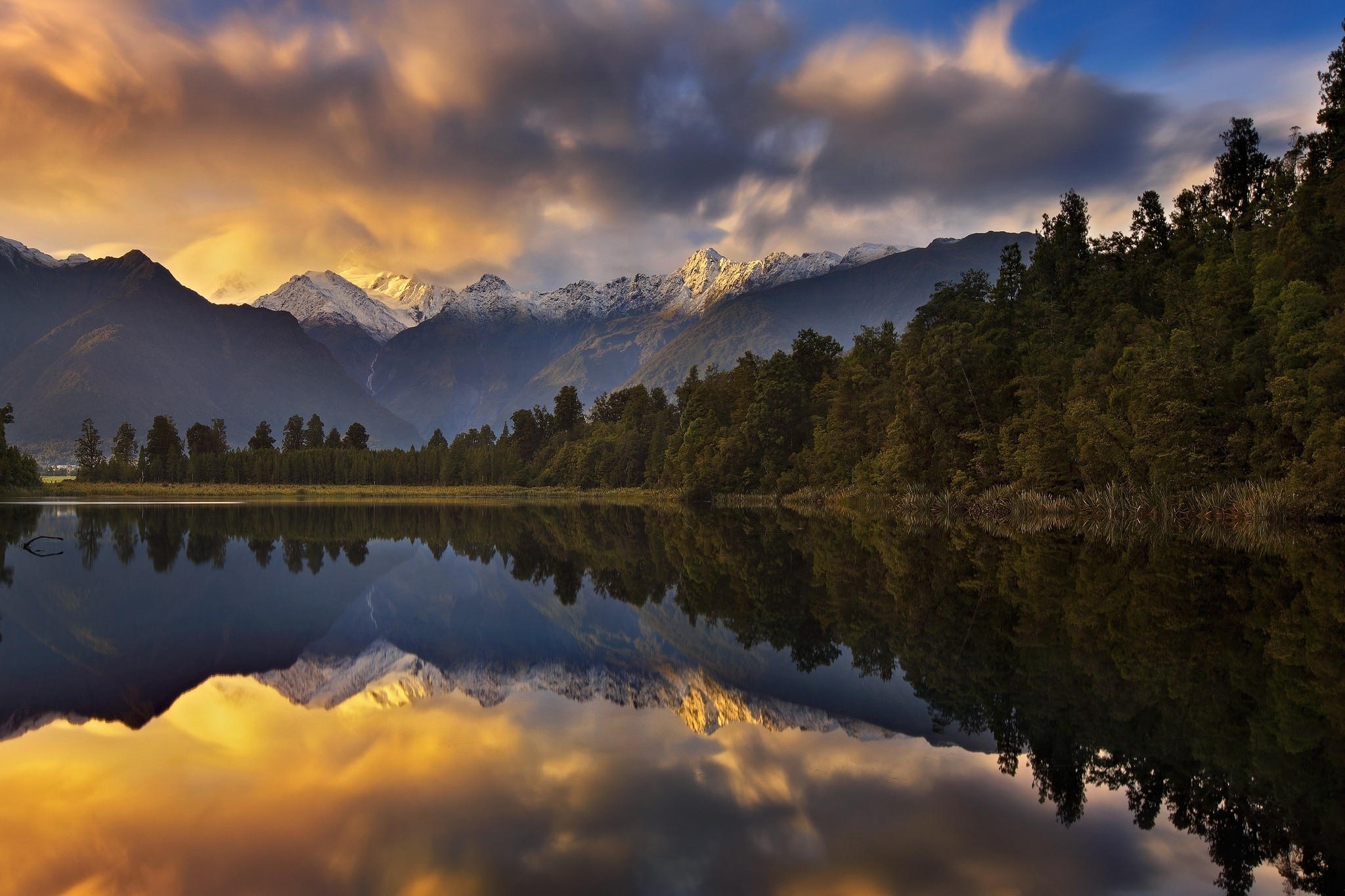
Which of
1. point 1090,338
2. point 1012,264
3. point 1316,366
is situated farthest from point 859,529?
point 1012,264

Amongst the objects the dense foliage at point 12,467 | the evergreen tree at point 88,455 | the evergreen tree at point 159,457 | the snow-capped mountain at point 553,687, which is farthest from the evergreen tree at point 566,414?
the snow-capped mountain at point 553,687

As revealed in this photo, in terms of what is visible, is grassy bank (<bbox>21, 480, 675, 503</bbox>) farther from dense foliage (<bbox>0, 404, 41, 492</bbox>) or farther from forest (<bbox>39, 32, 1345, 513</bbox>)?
forest (<bbox>39, 32, 1345, 513</bbox>)

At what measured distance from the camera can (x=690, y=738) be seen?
1102cm

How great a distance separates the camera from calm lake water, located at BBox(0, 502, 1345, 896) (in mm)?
6996

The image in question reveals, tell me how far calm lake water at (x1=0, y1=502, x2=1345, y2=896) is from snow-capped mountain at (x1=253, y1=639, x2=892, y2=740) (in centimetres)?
9

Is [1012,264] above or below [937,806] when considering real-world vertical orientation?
above

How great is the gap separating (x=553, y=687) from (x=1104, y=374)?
60676mm

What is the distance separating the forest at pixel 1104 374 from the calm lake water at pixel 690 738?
2626cm

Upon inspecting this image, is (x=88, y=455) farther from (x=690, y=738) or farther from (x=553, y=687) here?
(x=690, y=738)

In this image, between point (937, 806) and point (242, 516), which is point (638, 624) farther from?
point (242, 516)

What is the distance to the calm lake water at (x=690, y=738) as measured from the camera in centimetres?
700

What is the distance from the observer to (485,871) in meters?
6.79

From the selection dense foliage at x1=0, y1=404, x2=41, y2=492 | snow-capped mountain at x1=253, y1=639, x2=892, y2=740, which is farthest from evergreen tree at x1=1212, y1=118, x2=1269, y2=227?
dense foliage at x1=0, y1=404, x2=41, y2=492

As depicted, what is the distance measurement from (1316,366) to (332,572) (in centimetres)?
4970
